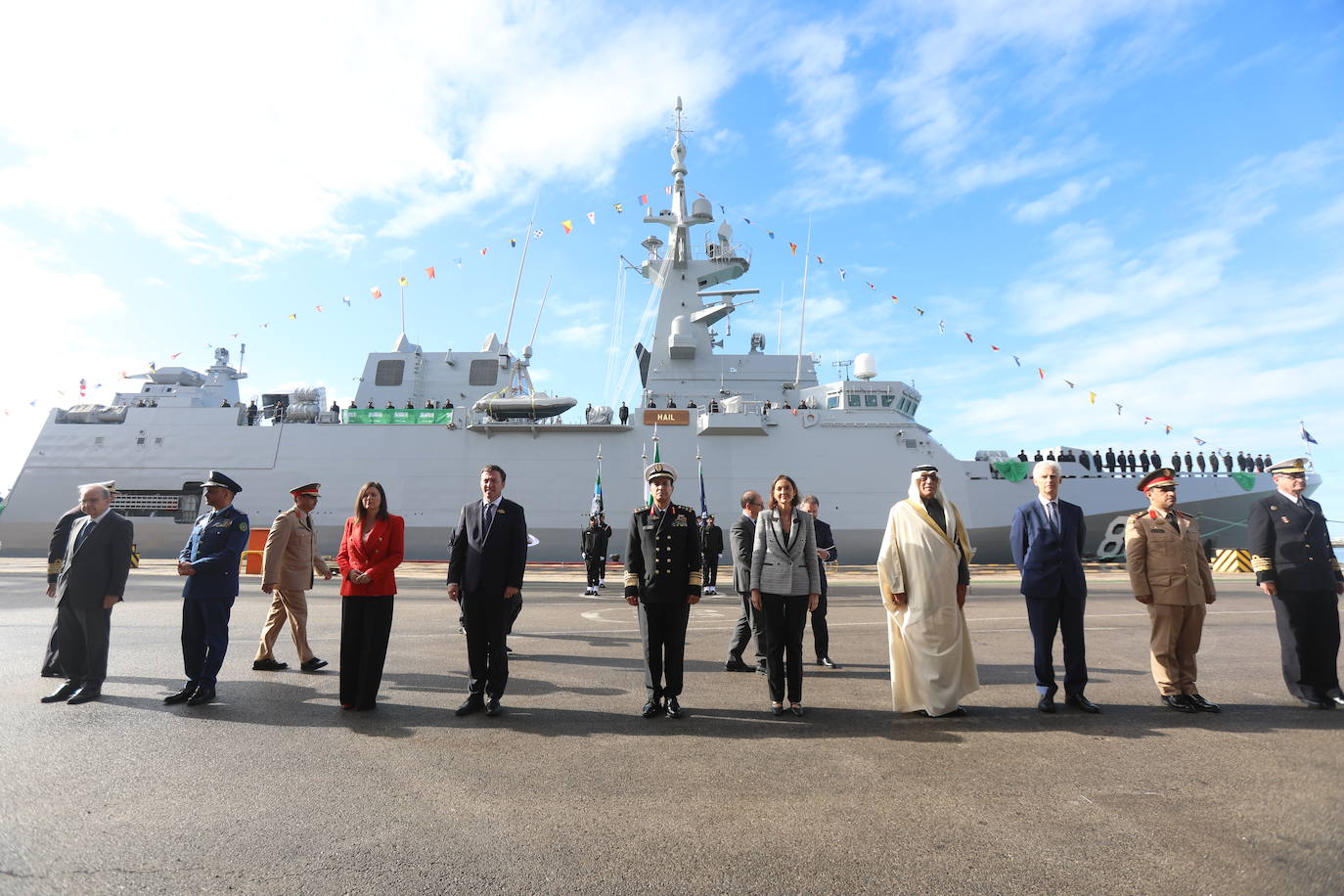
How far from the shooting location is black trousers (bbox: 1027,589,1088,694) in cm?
429

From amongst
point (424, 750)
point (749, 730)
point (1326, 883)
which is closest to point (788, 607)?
point (749, 730)

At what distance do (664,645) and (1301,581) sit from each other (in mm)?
4561

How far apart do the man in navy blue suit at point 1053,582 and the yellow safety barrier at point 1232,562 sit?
706 inches

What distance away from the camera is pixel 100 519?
4.74 metres

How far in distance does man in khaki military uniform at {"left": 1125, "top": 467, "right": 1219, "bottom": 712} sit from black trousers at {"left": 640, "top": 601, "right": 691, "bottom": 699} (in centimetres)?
310

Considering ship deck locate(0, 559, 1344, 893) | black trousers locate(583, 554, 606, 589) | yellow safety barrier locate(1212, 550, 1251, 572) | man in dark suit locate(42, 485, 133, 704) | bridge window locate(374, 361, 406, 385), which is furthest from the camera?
bridge window locate(374, 361, 406, 385)

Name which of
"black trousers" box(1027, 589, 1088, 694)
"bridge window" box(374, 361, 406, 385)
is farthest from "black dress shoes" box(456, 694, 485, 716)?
"bridge window" box(374, 361, 406, 385)

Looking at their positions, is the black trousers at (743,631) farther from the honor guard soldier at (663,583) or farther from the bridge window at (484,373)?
the bridge window at (484,373)

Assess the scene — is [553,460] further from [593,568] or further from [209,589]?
[209,589]

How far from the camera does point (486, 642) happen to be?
4398 millimetres

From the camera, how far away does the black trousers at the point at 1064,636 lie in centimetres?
429

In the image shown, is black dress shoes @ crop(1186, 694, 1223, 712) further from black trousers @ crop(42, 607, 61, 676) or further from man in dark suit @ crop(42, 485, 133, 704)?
black trousers @ crop(42, 607, 61, 676)

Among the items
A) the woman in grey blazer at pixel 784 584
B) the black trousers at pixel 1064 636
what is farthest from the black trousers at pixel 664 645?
the black trousers at pixel 1064 636

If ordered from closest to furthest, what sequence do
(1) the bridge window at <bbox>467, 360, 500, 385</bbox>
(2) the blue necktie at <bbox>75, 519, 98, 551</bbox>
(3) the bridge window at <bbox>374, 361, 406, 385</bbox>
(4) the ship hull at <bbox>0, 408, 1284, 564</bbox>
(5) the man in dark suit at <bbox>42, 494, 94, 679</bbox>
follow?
(2) the blue necktie at <bbox>75, 519, 98, 551</bbox> → (5) the man in dark suit at <bbox>42, 494, 94, 679</bbox> → (4) the ship hull at <bbox>0, 408, 1284, 564</bbox> → (1) the bridge window at <bbox>467, 360, 500, 385</bbox> → (3) the bridge window at <bbox>374, 361, 406, 385</bbox>
